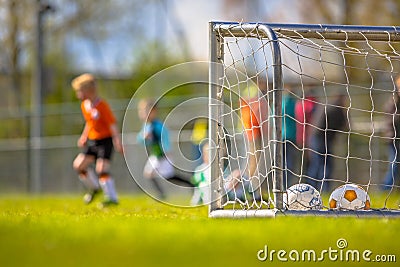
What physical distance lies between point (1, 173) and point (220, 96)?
1780 centimetres

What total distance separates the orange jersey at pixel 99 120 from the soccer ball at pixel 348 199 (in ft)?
14.5

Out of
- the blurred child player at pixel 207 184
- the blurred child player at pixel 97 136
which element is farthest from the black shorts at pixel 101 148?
the blurred child player at pixel 207 184

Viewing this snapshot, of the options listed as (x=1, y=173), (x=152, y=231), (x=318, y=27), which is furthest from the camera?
(x=1, y=173)

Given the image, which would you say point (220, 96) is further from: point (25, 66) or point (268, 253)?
point (25, 66)

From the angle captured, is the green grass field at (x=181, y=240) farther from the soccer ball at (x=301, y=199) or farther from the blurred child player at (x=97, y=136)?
the blurred child player at (x=97, y=136)

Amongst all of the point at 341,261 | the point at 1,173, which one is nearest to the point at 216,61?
the point at 341,261

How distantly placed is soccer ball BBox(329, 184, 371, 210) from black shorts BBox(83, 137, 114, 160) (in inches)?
175

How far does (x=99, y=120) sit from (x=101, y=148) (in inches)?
13.6

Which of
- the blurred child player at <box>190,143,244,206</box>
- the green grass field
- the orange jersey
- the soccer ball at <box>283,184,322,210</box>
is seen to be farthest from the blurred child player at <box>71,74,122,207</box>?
the green grass field

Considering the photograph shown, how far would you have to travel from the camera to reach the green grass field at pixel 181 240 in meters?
4.84

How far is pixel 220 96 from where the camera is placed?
873 cm

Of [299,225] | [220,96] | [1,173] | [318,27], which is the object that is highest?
[318,27]

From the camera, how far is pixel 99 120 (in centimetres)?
1202

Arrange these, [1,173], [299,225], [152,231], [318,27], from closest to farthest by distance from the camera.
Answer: [152,231]
[299,225]
[318,27]
[1,173]
